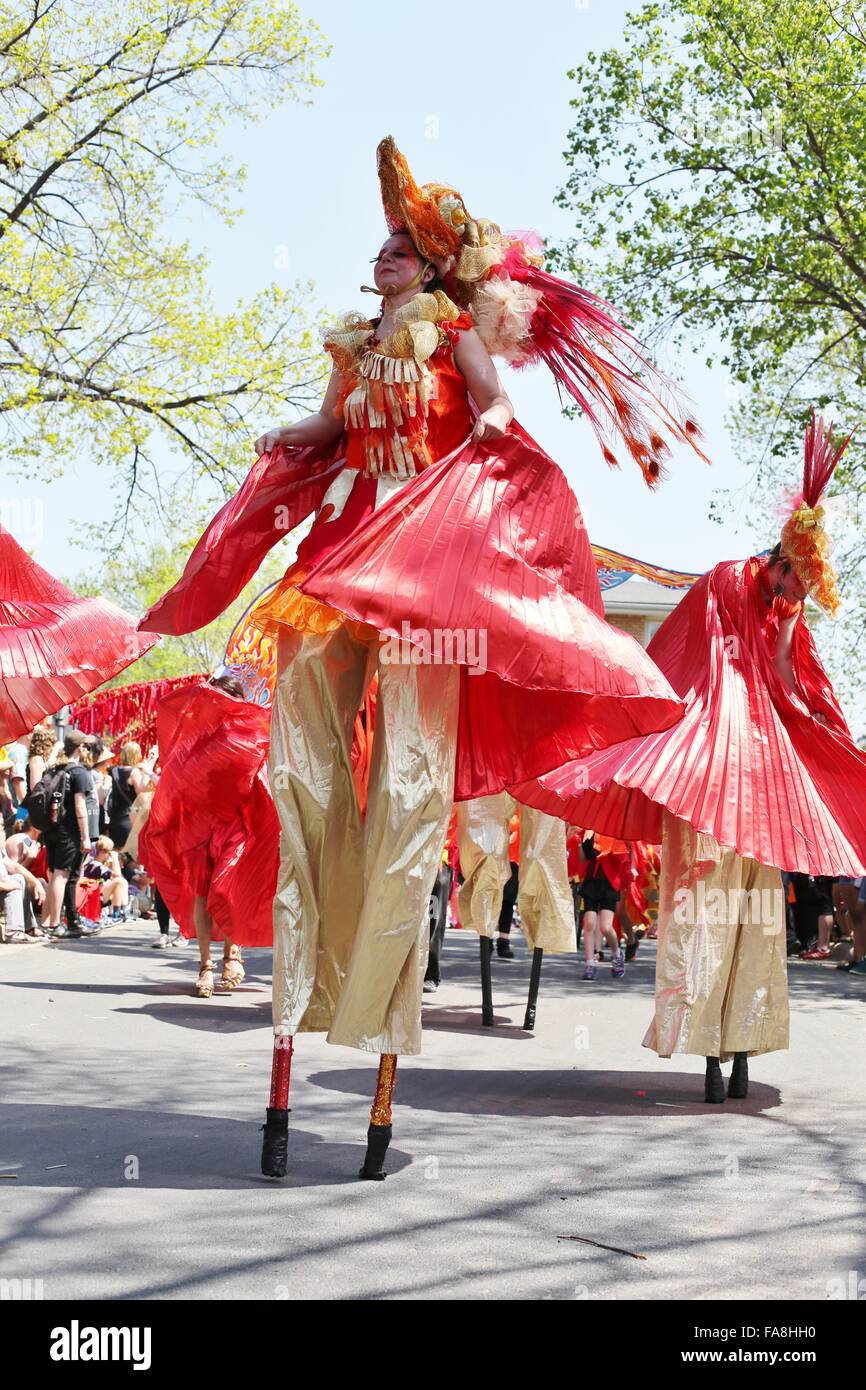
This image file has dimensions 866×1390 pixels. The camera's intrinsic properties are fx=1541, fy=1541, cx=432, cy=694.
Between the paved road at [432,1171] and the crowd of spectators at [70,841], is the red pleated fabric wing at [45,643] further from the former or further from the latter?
the crowd of spectators at [70,841]

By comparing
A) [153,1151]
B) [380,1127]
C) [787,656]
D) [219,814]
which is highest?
[787,656]

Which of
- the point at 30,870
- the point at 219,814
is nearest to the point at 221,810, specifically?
the point at 219,814

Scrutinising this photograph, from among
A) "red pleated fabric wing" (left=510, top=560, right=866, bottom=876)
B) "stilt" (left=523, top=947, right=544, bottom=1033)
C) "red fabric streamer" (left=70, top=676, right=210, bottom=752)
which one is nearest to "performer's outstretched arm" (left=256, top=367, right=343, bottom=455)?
"red pleated fabric wing" (left=510, top=560, right=866, bottom=876)

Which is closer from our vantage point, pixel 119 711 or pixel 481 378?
pixel 481 378

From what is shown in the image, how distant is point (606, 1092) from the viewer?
224 inches

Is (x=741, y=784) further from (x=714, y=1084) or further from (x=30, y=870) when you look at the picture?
(x=30, y=870)

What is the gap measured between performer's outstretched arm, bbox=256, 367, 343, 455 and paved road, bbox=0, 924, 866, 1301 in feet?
6.51

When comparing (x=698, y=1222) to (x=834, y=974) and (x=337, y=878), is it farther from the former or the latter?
(x=834, y=974)

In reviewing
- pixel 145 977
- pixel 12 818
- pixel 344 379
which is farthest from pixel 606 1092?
pixel 12 818

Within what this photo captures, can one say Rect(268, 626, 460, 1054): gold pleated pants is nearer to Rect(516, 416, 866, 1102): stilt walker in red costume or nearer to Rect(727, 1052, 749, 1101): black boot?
Rect(516, 416, 866, 1102): stilt walker in red costume

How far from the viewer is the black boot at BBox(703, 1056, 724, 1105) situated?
18.1 ft

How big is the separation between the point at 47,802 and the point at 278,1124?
9.66 metres

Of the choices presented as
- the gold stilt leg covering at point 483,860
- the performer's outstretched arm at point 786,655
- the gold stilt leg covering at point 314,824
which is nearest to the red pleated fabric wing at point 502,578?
the gold stilt leg covering at point 314,824

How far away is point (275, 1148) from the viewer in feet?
12.6
